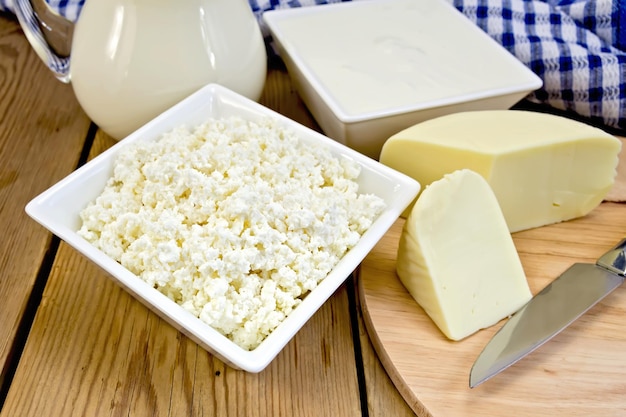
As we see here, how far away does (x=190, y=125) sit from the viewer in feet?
2.61

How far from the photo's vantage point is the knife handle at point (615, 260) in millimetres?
709

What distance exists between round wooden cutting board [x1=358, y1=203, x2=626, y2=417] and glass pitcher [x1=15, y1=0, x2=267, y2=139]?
1.16 ft

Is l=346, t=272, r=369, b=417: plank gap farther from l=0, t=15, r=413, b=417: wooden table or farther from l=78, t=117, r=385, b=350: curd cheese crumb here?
l=78, t=117, r=385, b=350: curd cheese crumb

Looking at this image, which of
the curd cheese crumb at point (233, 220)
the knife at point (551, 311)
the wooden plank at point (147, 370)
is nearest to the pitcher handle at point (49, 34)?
the curd cheese crumb at point (233, 220)

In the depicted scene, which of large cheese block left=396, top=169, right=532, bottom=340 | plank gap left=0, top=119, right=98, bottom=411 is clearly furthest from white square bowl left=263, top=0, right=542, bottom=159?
plank gap left=0, top=119, right=98, bottom=411

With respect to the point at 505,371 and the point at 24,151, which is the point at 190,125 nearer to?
the point at 24,151

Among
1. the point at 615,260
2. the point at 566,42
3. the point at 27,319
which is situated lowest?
the point at 27,319

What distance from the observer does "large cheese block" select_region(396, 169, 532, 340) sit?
0.65 m

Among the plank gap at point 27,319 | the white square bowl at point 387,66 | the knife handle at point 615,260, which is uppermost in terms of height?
the white square bowl at point 387,66

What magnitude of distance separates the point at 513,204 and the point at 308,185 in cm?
29

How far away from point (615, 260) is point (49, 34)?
0.85m

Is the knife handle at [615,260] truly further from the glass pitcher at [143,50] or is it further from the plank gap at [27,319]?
the plank gap at [27,319]

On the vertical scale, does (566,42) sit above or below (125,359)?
above

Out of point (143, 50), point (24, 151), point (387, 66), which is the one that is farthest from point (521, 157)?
point (24, 151)
